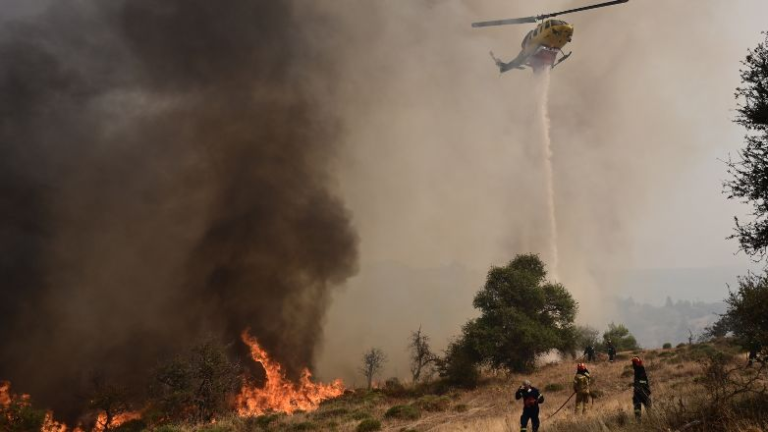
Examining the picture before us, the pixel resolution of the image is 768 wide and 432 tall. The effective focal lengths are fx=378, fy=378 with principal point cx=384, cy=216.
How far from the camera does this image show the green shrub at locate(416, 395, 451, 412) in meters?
24.4

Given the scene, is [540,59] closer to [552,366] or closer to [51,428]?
[552,366]

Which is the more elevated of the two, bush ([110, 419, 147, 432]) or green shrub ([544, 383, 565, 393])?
green shrub ([544, 383, 565, 393])

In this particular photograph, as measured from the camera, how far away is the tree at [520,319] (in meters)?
33.4

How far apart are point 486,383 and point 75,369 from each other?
147ft

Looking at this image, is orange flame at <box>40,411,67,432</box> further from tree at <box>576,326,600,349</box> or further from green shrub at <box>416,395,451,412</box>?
tree at <box>576,326,600,349</box>

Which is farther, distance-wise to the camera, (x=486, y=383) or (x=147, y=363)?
(x=147, y=363)

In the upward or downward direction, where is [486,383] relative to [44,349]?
downward

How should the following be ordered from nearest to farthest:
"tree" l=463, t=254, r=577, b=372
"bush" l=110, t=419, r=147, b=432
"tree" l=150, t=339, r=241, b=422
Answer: "tree" l=150, t=339, r=241, b=422 < "bush" l=110, t=419, r=147, b=432 < "tree" l=463, t=254, r=577, b=372

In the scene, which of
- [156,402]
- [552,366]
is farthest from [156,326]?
[552,366]

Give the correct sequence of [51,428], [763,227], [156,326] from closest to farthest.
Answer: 1. [763,227]
2. [51,428]
3. [156,326]

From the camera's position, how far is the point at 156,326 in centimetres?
4944

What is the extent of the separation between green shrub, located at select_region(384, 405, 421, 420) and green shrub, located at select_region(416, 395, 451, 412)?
1.22 metres

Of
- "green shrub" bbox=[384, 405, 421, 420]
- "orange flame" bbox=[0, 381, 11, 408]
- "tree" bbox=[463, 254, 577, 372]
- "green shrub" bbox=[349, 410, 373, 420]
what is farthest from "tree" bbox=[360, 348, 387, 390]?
"orange flame" bbox=[0, 381, 11, 408]

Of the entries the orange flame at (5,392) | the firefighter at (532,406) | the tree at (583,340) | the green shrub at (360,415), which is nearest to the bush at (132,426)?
the orange flame at (5,392)
